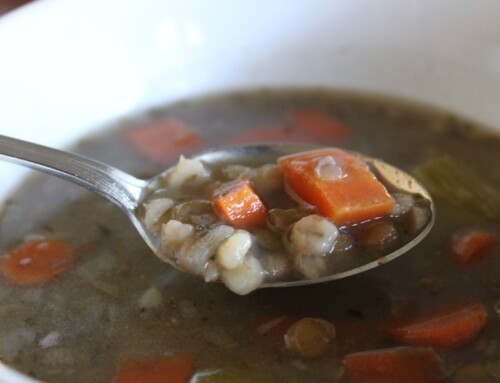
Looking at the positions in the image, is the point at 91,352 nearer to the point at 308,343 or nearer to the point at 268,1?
the point at 308,343

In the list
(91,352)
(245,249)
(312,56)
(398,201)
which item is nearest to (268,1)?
(312,56)

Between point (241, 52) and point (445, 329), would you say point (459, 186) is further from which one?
point (241, 52)

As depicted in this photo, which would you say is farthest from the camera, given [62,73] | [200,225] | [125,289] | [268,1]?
[268,1]

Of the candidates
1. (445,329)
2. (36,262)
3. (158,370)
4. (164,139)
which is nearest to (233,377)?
(158,370)

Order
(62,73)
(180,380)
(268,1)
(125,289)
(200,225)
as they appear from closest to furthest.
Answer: (180,380) → (200,225) → (125,289) → (62,73) → (268,1)

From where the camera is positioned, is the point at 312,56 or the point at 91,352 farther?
the point at 312,56
